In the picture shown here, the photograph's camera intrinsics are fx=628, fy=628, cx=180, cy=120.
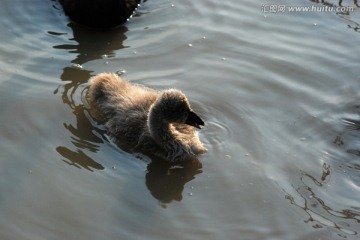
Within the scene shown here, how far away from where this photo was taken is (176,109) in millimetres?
5270

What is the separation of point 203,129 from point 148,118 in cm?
60

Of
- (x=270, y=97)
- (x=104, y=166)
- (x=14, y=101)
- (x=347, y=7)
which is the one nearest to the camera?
(x=104, y=166)

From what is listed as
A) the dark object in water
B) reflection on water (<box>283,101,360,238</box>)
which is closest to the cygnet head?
reflection on water (<box>283,101,360,238</box>)

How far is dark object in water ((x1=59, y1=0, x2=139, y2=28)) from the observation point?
7.10m

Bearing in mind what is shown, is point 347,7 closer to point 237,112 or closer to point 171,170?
point 237,112

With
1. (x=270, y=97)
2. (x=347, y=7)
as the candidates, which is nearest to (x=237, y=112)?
(x=270, y=97)

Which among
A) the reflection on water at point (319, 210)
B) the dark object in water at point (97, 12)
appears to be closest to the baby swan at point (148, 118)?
the reflection on water at point (319, 210)

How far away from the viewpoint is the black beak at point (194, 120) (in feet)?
17.3

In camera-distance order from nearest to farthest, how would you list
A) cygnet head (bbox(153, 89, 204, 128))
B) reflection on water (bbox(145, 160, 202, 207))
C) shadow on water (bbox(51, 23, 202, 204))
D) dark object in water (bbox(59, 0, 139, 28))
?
reflection on water (bbox(145, 160, 202, 207))
shadow on water (bbox(51, 23, 202, 204))
cygnet head (bbox(153, 89, 204, 128))
dark object in water (bbox(59, 0, 139, 28))

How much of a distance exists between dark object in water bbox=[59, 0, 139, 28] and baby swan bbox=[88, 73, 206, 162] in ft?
4.78

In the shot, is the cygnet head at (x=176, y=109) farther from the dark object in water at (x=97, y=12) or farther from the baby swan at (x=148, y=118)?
the dark object in water at (x=97, y=12)

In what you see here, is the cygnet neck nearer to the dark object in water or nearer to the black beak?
the black beak

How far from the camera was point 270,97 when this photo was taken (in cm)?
616

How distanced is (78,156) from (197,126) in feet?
3.40
